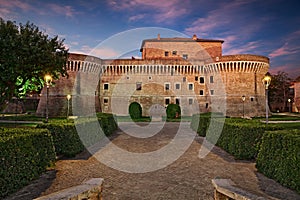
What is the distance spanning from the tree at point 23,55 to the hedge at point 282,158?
11793 mm

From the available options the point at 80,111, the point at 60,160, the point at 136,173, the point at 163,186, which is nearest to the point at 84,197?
the point at 163,186

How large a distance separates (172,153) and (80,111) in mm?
29296

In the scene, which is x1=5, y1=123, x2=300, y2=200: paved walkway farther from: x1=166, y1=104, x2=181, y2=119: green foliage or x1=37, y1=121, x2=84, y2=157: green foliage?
x1=166, y1=104, x2=181, y2=119: green foliage

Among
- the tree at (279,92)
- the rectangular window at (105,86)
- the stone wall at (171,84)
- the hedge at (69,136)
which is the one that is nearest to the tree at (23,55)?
the hedge at (69,136)

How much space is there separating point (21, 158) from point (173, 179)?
3683mm

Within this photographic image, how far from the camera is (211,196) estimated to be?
5023 mm

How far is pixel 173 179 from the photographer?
625 centimetres

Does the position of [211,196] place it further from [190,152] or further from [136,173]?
[190,152]

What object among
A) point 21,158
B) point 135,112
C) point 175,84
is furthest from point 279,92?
point 21,158

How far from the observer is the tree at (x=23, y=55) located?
502 inches

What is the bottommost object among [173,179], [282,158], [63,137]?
[173,179]

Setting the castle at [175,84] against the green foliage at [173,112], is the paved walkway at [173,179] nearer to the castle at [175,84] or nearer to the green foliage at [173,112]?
the green foliage at [173,112]

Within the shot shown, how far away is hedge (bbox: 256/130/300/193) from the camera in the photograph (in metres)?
5.23

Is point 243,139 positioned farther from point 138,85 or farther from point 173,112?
point 138,85
